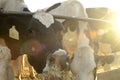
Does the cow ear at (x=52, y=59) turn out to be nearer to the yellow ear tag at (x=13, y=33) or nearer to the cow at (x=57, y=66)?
the cow at (x=57, y=66)

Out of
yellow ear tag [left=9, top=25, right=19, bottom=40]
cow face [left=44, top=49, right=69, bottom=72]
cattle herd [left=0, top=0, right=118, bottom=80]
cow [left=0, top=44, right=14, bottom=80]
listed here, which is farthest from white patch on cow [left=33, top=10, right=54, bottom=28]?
cow face [left=44, top=49, right=69, bottom=72]

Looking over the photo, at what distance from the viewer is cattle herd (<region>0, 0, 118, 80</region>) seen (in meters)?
3.56

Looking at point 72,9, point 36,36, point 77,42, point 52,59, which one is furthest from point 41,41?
point 72,9

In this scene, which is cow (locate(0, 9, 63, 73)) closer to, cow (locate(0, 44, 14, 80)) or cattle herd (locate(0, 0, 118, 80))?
cattle herd (locate(0, 0, 118, 80))

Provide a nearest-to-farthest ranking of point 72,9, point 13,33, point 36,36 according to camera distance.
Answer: point 36,36 < point 13,33 < point 72,9

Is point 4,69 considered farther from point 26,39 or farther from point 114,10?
point 114,10

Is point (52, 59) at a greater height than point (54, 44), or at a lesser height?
greater

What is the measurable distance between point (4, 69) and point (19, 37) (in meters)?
0.86

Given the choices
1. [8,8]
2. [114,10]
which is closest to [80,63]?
[8,8]

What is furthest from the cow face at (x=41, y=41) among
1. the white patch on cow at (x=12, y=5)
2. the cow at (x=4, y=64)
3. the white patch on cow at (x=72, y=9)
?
the white patch on cow at (x=12, y=5)

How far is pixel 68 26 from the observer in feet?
15.3

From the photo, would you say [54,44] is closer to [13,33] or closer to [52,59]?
[52,59]

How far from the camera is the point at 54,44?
4012 millimetres

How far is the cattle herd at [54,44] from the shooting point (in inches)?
140
